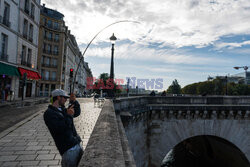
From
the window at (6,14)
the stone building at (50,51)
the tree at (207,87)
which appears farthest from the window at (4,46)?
the tree at (207,87)

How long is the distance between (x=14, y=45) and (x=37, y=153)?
1637 cm

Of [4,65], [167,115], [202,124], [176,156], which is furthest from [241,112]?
[4,65]

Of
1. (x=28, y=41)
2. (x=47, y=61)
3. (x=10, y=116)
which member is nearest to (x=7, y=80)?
(x=28, y=41)

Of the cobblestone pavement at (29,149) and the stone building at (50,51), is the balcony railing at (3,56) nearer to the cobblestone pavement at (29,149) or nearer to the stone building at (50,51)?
the cobblestone pavement at (29,149)

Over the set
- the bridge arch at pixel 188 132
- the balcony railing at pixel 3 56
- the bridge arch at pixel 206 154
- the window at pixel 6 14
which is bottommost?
the bridge arch at pixel 206 154

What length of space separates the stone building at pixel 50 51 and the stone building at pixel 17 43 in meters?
11.7

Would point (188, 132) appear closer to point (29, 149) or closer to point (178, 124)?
point (178, 124)

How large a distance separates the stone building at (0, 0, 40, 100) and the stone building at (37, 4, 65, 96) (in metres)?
11.7

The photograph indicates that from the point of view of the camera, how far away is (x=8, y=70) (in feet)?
48.5

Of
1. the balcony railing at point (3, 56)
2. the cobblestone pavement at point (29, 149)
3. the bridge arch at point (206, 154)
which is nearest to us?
the cobblestone pavement at point (29, 149)

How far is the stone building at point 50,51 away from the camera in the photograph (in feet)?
105

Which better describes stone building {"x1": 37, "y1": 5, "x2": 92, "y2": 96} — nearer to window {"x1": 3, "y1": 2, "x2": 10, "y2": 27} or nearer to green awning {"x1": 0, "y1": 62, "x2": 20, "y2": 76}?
green awning {"x1": 0, "y1": 62, "x2": 20, "y2": 76}

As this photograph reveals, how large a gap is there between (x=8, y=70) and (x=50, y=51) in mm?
19737

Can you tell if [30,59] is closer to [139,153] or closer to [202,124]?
[139,153]
